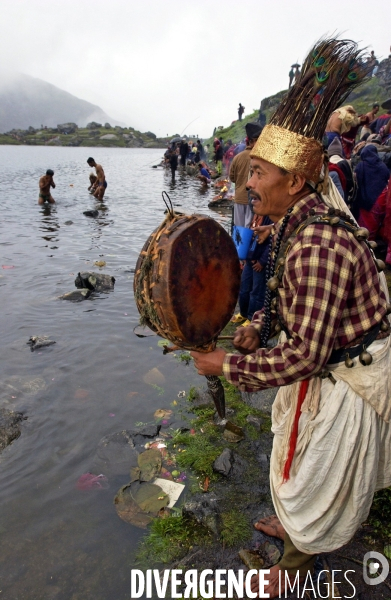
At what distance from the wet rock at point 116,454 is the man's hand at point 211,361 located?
83.9 inches

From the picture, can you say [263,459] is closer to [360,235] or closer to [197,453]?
[197,453]

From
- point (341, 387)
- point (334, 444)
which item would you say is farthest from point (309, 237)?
point (334, 444)

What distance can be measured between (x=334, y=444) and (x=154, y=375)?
11.2 feet

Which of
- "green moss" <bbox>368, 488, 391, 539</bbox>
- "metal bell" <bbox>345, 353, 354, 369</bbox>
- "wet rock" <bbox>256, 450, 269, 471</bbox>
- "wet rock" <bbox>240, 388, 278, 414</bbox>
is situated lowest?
"wet rock" <bbox>256, 450, 269, 471</bbox>

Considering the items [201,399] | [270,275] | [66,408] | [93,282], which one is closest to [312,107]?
[270,275]

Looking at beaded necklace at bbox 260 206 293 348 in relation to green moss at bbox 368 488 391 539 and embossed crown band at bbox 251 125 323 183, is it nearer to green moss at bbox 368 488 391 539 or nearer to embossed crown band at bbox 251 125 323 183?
embossed crown band at bbox 251 125 323 183

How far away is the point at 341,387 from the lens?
1938 mm

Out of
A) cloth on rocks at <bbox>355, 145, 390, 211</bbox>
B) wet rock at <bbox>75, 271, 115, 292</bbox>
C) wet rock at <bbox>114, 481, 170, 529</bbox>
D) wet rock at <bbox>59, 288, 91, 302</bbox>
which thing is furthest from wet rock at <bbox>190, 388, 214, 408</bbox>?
cloth on rocks at <bbox>355, 145, 390, 211</bbox>

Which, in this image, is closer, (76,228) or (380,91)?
(76,228)

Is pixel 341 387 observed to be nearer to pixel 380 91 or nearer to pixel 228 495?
pixel 228 495

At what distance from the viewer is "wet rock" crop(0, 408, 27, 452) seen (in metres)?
4.00

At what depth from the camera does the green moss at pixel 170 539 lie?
2.80 meters

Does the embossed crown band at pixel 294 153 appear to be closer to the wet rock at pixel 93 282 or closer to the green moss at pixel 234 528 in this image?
the green moss at pixel 234 528

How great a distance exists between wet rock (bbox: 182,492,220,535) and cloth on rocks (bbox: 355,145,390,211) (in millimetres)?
5496
